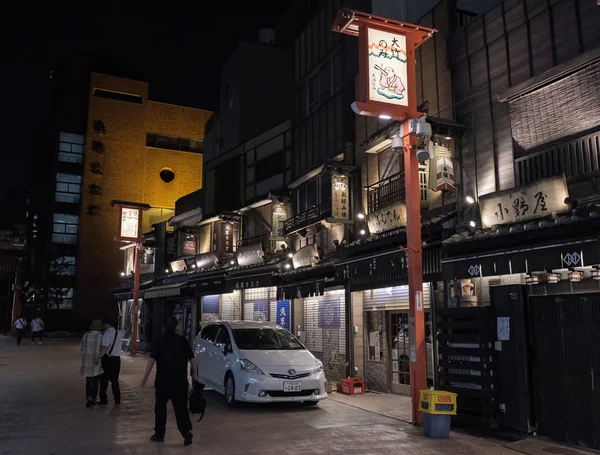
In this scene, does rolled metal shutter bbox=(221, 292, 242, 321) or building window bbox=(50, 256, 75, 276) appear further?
building window bbox=(50, 256, 75, 276)

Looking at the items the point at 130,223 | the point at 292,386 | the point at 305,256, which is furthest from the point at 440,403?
the point at 130,223

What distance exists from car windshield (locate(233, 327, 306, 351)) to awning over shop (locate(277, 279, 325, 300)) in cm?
257

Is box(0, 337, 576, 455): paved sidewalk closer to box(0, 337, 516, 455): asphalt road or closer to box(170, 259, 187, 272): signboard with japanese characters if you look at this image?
box(0, 337, 516, 455): asphalt road

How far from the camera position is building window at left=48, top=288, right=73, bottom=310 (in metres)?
49.0

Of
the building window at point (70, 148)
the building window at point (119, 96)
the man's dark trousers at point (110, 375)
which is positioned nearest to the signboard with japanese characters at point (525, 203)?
the man's dark trousers at point (110, 375)

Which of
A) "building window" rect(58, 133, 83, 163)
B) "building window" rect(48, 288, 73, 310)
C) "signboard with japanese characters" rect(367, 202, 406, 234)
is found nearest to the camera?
"signboard with japanese characters" rect(367, 202, 406, 234)

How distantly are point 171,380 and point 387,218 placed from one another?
758 centimetres

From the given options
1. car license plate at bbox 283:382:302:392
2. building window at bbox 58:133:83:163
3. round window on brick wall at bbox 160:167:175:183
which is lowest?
car license plate at bbox 283:382:302:392

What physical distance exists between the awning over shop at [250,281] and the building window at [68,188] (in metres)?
36.9

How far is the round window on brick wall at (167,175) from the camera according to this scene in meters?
52.7

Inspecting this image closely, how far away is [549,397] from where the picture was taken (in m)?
8.45

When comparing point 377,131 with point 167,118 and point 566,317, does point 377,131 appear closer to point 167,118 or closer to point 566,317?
point 566,317

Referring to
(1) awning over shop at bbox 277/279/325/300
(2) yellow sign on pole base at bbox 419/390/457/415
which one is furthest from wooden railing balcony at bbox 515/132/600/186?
(1) awning over shop at bbox 277/279/325/300

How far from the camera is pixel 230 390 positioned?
11.7 metres
